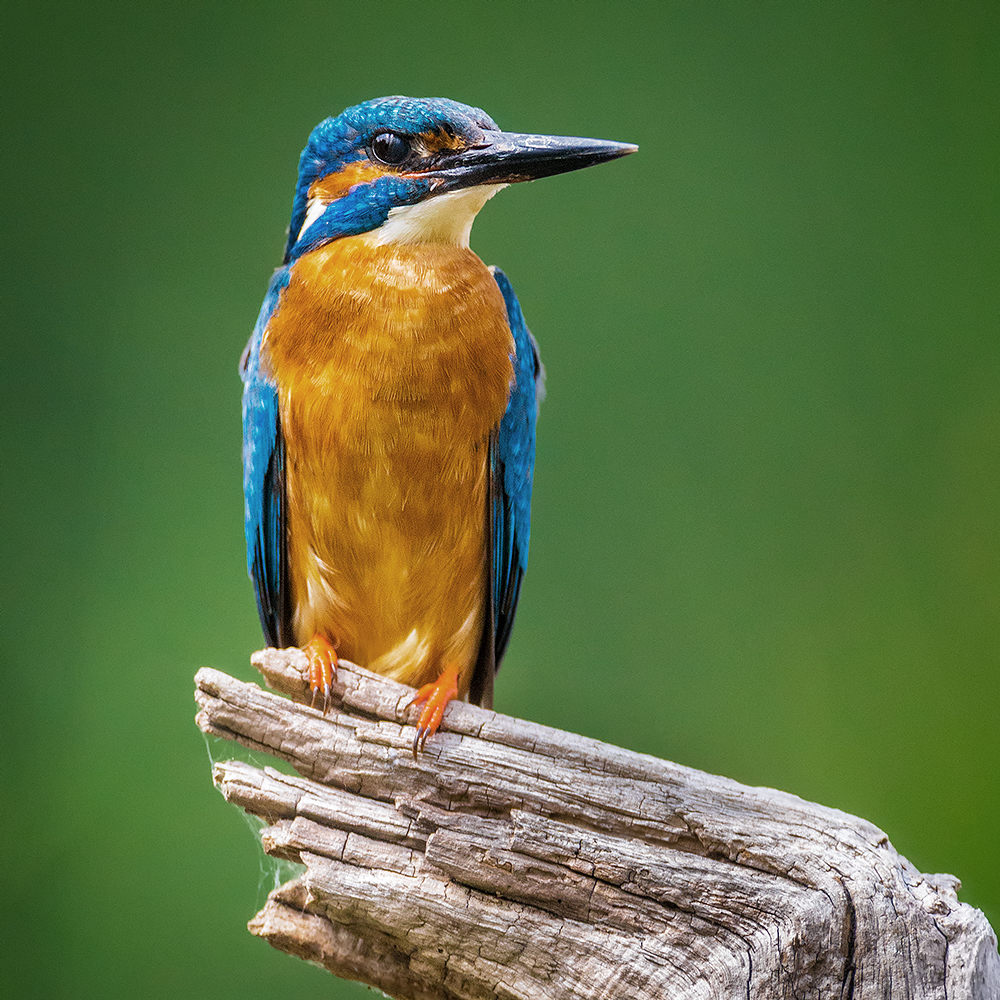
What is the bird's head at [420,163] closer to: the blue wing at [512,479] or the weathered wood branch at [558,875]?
the blue wing at [512,479]

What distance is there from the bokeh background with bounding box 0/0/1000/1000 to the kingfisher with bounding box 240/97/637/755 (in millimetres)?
879

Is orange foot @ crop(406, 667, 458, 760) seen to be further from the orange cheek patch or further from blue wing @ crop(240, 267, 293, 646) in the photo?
the orange cheek patch

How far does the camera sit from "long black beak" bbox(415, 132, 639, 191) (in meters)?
1.94

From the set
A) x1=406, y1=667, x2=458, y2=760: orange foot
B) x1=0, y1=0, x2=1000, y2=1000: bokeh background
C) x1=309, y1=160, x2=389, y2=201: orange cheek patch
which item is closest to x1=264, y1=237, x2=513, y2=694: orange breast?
x1=309, y1=160, x2=389, y2=201: orange cheek patch

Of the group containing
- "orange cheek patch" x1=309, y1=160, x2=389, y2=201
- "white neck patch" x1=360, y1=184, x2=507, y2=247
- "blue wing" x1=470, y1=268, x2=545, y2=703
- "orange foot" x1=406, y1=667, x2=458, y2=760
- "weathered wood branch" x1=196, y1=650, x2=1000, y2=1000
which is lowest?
"weathered wood branch" x1=196, y1=650, x2=1000, y2=1000

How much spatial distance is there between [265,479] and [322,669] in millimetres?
436

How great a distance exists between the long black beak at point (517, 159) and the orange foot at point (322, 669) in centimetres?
91

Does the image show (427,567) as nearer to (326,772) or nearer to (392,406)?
(392,406)

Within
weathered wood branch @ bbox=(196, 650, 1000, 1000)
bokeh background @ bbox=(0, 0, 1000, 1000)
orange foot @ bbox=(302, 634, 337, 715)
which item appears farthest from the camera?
bokeh background @ bbox=(0, 0, 1000, 1000)

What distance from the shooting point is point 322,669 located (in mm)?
1949

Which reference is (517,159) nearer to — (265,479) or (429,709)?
(265,479)

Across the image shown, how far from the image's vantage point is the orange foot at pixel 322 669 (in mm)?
1919

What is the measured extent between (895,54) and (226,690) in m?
2.59

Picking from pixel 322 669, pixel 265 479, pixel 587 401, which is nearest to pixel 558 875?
pixel 322 669
